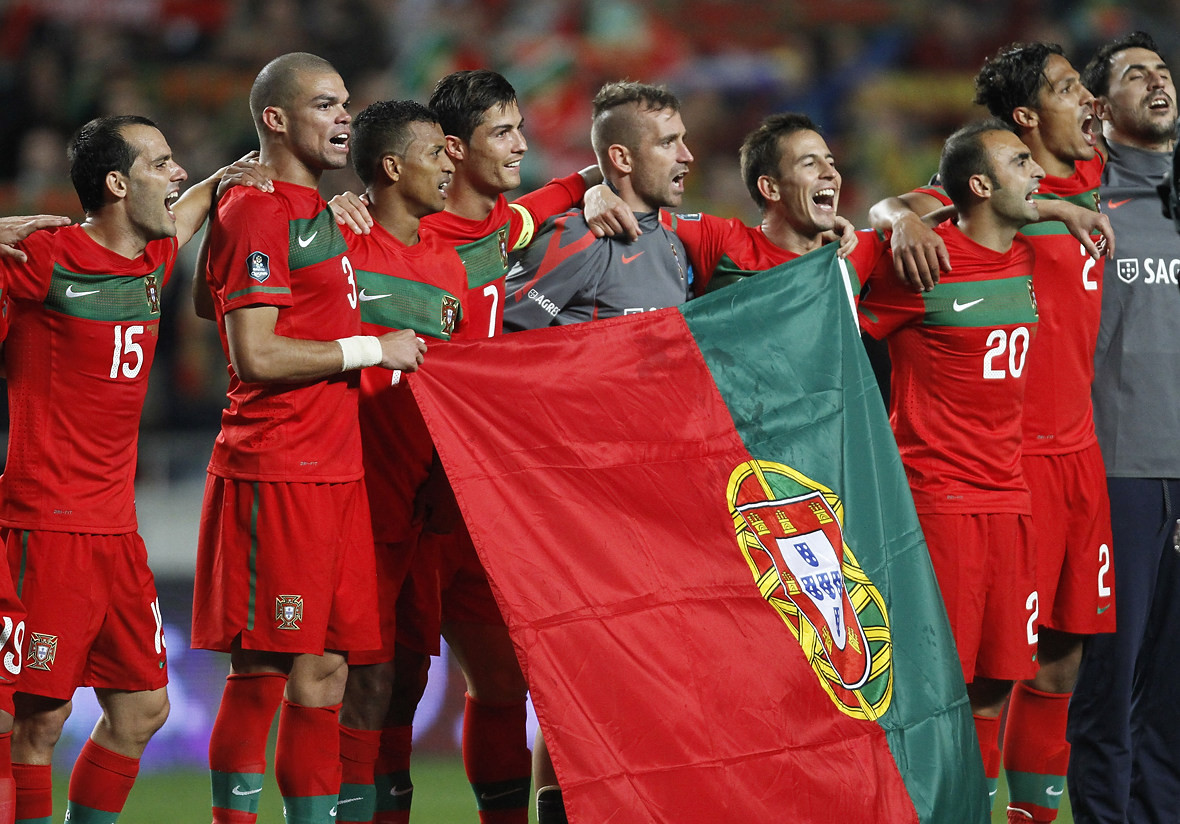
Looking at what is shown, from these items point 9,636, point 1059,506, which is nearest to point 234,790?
point 9,636

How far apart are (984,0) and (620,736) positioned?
10048 millimetres

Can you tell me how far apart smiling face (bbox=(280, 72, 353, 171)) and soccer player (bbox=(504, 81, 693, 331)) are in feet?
2.71

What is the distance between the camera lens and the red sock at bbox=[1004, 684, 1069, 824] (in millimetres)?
4582

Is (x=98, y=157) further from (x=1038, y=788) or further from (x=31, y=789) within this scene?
(x=1038, y=788)

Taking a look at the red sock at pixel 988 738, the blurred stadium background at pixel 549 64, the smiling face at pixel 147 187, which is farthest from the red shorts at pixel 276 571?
the blurred stadium background at pixel 549 64

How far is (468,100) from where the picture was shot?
434 centimetres

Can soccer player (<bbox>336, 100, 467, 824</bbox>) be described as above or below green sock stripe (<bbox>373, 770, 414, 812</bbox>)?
above

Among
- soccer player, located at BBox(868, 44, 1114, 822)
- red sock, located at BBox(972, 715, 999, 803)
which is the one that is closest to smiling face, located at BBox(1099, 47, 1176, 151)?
soccer player, located at BBox(868, 44, 1114, 822)

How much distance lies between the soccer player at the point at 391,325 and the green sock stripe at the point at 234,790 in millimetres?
395

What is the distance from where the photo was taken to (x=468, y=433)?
12.4 feet

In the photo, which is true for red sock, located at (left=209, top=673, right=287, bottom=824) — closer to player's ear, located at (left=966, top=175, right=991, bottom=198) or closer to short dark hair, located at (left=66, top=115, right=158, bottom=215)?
short dark hair, located at (left=66, top=115, right=158, bottom=215)

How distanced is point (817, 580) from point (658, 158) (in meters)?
1.47

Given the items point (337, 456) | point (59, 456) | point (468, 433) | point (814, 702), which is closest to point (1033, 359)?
point (814, 702)

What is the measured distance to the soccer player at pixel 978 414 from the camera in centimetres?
434
